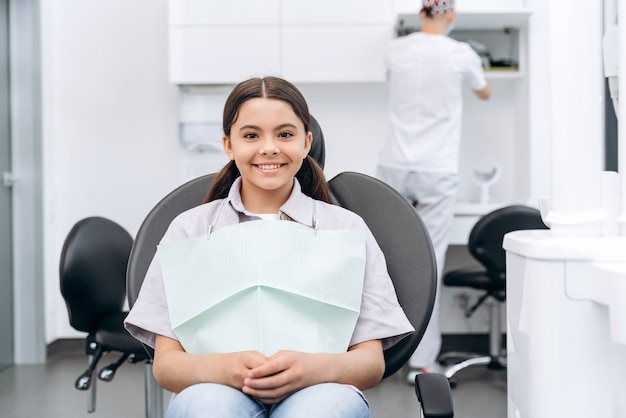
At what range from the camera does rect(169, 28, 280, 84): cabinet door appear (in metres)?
3.57

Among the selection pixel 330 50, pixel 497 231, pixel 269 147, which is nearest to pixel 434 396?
pixel 269 147

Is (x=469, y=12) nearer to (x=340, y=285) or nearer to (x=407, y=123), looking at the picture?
(x=407, y=123)

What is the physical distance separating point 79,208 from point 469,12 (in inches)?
84.4

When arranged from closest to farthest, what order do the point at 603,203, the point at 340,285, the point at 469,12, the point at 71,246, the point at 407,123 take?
the point at 603,203 < the point at 340,285 < the point at 71,246 < the point at 407,123 < the point at 469,12

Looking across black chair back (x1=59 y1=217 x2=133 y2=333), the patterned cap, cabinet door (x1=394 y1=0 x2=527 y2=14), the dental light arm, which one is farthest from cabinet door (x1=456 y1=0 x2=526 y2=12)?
the dental light arm

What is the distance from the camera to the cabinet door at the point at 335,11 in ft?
11.6

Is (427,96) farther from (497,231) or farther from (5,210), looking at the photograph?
(5,210)

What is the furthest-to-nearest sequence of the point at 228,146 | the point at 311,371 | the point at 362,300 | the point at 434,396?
the point at 228,146 < the point at 362,300 < the point at 311,371 < the point at 434,396

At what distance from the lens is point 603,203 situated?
1.02 metres

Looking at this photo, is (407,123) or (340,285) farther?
(407,123)

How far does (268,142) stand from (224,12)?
235 cm

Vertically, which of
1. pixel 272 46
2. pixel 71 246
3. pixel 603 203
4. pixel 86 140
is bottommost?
pixel 71 246

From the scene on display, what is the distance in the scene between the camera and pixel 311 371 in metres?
1.20

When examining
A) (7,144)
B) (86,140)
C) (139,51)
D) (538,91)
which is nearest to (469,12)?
(538,91)
